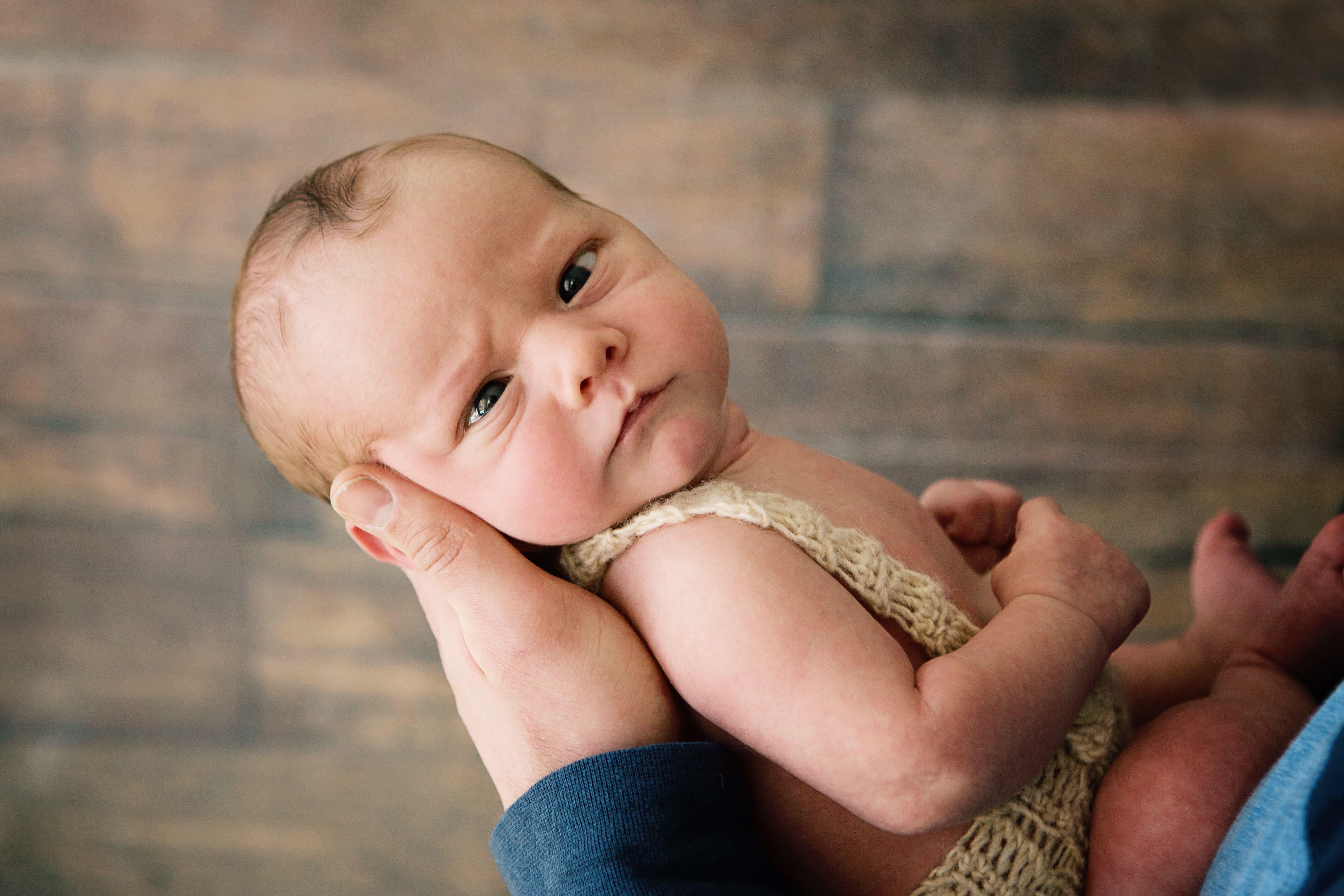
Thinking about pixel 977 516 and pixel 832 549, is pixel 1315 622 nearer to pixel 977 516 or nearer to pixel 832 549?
pixel 977 516

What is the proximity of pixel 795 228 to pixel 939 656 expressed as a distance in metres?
0.89

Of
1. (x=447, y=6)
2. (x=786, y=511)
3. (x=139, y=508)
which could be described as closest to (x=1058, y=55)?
(x=447, y=6)

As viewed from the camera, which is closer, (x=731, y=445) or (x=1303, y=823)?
(x=1303, y=823)

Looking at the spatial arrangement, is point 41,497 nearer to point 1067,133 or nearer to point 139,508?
point 139,508

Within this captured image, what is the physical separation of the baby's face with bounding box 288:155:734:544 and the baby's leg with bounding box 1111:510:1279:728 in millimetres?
467

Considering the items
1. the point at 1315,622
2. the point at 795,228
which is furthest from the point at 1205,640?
the point at 795,228

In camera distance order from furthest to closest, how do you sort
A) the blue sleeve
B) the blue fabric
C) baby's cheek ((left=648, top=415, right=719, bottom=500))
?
1. baby's cheek ((left=648, top=415, right=719, bottom=500))
2. the blue sleeve
3. the blue fabric

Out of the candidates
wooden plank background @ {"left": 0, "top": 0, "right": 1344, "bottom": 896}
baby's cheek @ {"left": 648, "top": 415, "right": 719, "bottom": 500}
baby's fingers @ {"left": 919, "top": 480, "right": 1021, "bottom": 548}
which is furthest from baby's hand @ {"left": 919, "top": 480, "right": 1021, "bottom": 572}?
wooden plank background @ {"left": 0, "top": 0, "right": 1344, "bottom": 896}

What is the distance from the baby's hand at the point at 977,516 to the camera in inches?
35.2

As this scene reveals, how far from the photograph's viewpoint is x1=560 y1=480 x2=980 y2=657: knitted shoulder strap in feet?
2.11

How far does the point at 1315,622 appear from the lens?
0.73m

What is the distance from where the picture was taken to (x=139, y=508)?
1516mm

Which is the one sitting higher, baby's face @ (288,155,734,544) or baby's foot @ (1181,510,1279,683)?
baby's face @ (288,155,734,544)

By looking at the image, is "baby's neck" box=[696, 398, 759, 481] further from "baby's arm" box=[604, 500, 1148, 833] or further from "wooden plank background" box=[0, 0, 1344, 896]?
"wooden plank background" box=[0, 0, 1344, 896]
